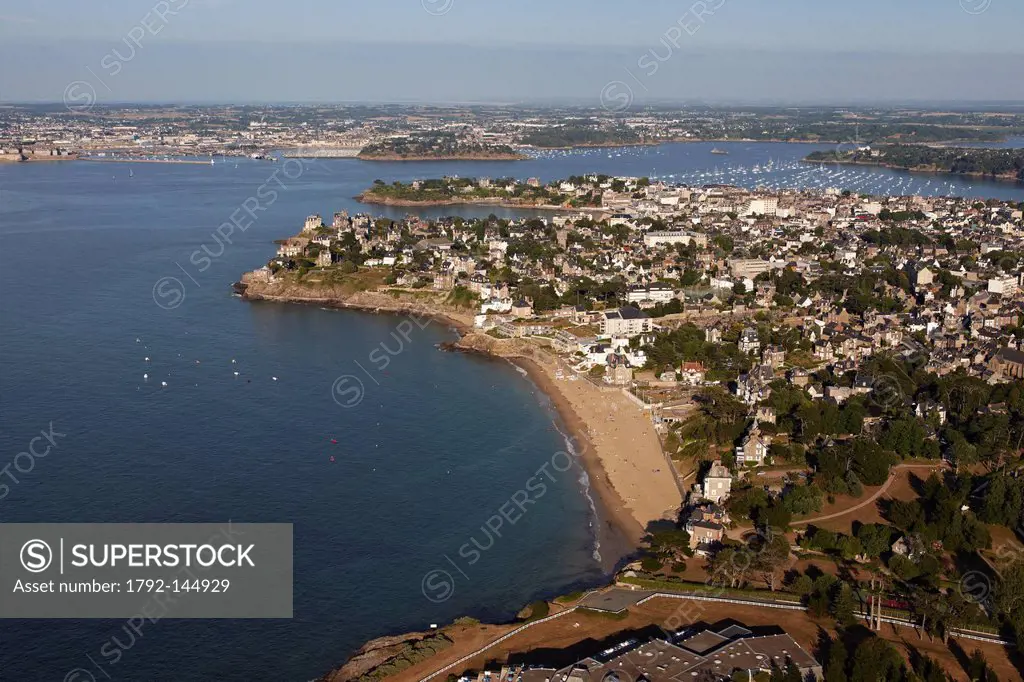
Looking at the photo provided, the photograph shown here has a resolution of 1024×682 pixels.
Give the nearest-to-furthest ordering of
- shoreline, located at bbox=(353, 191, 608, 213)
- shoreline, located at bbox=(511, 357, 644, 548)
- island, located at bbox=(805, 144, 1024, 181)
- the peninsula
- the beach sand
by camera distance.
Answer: shoreline, located at bbox=(511, 357, 644, 548)
the beach sand
shoreline, located at bbox=(353, 191, 608, 213)
island, located at bbox=(805, 144, 1024, 181)
the peninsula

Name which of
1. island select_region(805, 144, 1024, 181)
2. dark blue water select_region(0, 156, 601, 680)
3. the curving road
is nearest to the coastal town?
the curving road

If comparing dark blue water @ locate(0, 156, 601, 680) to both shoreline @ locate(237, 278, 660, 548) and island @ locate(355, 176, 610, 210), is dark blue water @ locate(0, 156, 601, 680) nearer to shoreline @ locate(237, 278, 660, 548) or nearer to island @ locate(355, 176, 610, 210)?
shoreline @ locate(237, 278, 660, 548)

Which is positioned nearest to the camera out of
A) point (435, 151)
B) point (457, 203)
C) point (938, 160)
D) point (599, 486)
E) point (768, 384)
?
point (599, 486)

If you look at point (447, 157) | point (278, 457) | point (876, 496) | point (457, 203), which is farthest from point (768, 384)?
point (447, 157)

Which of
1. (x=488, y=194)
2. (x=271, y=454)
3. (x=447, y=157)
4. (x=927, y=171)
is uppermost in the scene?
(x=447, y=157)

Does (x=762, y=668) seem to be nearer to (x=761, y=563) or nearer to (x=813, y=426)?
(x=761, y=563)

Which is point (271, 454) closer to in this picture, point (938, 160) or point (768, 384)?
point (768, 384)
